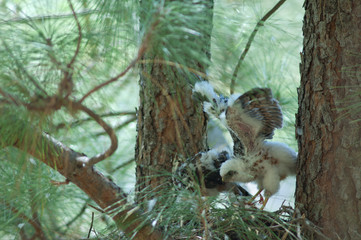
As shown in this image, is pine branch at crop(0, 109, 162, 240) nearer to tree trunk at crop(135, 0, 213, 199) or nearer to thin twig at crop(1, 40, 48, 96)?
thin twig at crop(1, 40, 48, 96)

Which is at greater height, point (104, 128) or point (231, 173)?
point (104, 128)

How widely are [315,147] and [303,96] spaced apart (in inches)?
7.6

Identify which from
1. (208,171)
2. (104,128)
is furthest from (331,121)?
(104,128)

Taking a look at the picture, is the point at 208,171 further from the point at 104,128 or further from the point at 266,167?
the point at 104,128

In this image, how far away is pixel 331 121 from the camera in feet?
5.31

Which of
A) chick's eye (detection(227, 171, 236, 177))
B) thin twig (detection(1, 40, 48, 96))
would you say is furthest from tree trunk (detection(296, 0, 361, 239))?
thin twig (detection(1, 40, 48, 96))

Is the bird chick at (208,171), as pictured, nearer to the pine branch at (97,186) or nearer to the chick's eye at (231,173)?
the chick's eye at (231,173)

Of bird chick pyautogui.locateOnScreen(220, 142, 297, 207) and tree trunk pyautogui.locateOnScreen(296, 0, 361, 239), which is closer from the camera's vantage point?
tree trunk pyautogui.locateOnScreen(296, 0, 361, 239)

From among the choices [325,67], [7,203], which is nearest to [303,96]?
[325,67]

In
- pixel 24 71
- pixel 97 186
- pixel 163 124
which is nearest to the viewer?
pixel 24 71

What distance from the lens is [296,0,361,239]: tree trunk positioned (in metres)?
1.56

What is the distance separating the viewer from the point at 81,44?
127cm

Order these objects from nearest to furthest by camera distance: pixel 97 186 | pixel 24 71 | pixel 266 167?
pixel 24 71
pixel 97 186
pixel 266 167

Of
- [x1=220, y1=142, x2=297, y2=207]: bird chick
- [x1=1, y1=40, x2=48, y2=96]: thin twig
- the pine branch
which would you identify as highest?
[x1=1, y1=40, x2=48, y2=96]: thin twig
